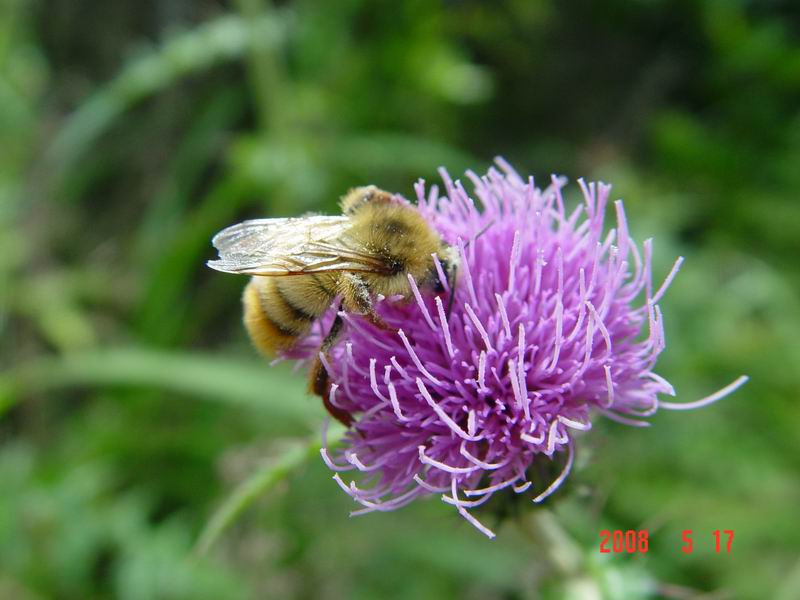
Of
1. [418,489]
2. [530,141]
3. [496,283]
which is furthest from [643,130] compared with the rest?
[418,489]

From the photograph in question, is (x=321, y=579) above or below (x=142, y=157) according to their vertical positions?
below

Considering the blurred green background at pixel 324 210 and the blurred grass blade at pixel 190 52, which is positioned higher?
the blurred grass blade at pixel 190 52

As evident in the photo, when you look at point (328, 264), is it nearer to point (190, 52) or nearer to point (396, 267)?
Answer: point (396, 267)

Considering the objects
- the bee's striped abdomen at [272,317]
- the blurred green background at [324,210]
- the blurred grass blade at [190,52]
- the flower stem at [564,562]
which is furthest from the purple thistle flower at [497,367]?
the blurred grass blade at [190,52]

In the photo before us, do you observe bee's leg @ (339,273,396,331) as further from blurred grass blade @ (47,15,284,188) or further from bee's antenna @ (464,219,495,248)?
blurred grass blade @ (47,15,284,188)

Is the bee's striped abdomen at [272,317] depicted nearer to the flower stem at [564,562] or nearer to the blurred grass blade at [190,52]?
the flower stem at [564,562]

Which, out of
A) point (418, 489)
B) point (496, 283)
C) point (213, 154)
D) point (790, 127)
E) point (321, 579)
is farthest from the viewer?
point (213, 154)

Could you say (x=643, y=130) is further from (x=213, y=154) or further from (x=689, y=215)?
(x=213, y=154)
